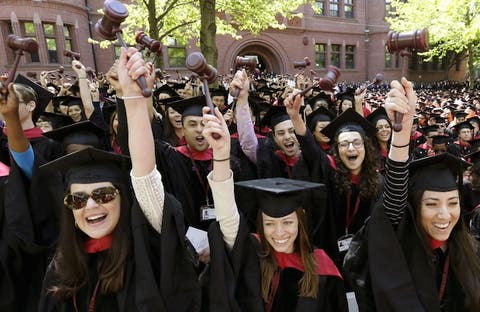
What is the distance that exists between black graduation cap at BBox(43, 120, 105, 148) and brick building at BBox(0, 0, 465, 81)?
1562cm

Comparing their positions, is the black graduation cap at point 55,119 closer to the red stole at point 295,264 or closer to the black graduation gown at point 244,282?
the black graduation gown at point 244,282

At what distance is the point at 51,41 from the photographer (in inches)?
639

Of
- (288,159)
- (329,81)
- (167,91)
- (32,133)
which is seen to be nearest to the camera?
(329,81)

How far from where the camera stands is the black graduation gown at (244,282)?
1.71m

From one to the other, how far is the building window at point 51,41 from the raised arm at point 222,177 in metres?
17.8

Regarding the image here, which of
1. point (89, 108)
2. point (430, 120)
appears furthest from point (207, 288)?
point (430, 120)

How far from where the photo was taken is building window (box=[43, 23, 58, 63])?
1603 cm

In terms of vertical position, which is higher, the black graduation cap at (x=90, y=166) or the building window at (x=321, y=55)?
the building window at (x=321, y=55)

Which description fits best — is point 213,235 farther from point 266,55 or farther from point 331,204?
point 266,55

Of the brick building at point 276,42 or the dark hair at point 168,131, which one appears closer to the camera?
the dark hair at point 168,131

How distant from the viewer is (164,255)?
1618 millimetres

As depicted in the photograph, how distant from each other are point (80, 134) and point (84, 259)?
133cm

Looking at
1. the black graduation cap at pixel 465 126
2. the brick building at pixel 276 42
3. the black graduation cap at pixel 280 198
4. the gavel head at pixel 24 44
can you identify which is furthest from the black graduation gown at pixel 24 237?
the brick building at pixel 276 42

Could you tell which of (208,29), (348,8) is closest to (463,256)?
(208,29)
